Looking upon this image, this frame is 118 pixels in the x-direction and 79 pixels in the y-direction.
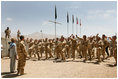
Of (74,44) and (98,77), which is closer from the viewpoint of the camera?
(98,77)

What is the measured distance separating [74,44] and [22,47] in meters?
6.51

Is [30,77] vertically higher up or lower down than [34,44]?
lower down

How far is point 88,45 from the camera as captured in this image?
11.7m

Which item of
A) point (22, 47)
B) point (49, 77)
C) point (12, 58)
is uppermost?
point (22, 47)

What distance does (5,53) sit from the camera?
53.7 feet

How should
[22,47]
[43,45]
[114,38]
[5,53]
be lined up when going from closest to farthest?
[22,47]
[114,38]
[43,45]
[5,53]

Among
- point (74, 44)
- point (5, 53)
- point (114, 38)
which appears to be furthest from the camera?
point (5, 53)

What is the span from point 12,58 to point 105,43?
24.2ft

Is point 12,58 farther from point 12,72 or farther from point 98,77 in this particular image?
point 98,77

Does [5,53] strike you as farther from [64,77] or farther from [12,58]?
[64,77]

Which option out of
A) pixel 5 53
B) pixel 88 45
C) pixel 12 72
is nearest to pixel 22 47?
pixel 12 72

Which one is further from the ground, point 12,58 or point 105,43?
point 105,43

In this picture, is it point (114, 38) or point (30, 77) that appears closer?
point (30, 77)

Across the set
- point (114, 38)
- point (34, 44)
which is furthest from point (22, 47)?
point (34, 44)
